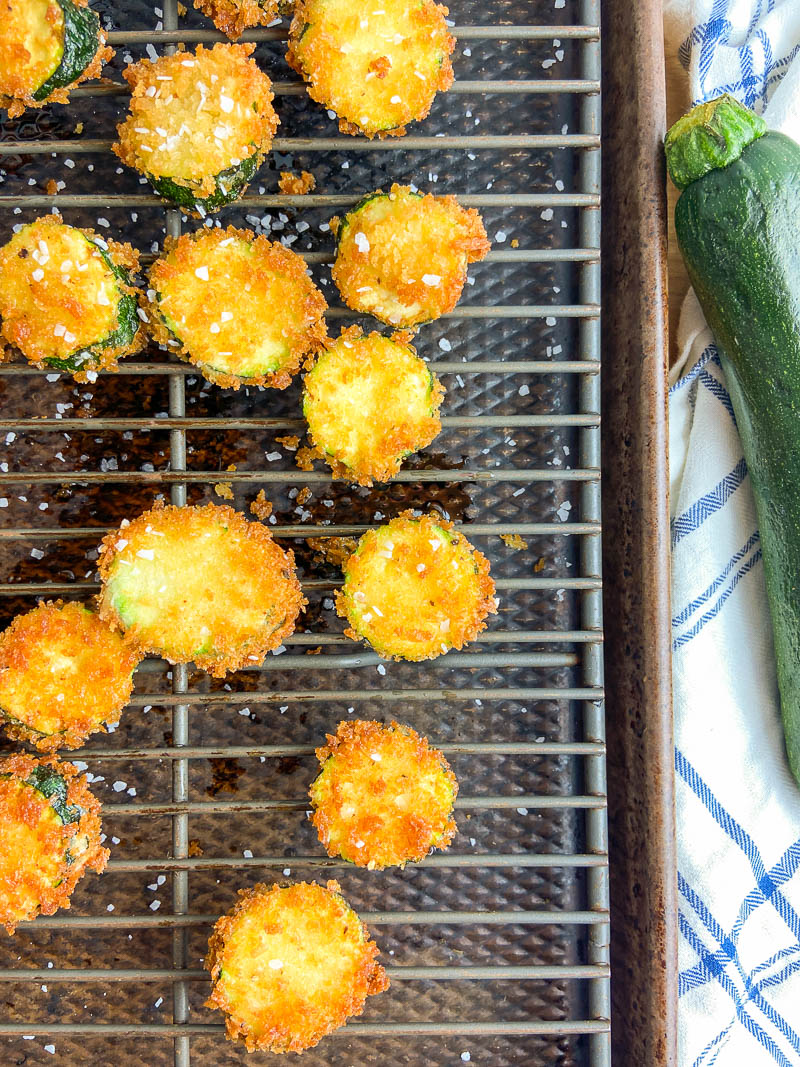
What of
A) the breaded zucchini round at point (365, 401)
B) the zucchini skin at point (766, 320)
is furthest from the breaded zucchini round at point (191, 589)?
the zucchini skin at point (766, 320)

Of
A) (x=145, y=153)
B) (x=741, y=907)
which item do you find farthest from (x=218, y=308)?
(x=741, y=907)

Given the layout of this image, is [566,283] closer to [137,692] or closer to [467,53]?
[467,53]

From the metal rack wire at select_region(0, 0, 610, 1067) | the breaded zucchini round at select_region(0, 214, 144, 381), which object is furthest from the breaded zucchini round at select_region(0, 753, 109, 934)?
the breaded zucchini round at select_region(0, 214, 144, 381)

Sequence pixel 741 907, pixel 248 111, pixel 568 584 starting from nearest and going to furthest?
pixel 248 111
pixel 568 584
pixel 741 907

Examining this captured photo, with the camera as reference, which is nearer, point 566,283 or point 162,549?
point 162,549

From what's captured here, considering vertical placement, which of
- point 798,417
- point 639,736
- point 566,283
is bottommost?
point 639,736

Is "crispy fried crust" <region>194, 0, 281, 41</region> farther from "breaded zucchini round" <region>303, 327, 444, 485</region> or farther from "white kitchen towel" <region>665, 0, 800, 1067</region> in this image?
"white kitchen towel" <region>665, 0, 800, 1067</region>

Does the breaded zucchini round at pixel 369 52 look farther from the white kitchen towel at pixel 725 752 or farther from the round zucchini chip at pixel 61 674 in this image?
the round zucchini chip at pixel 61 674
